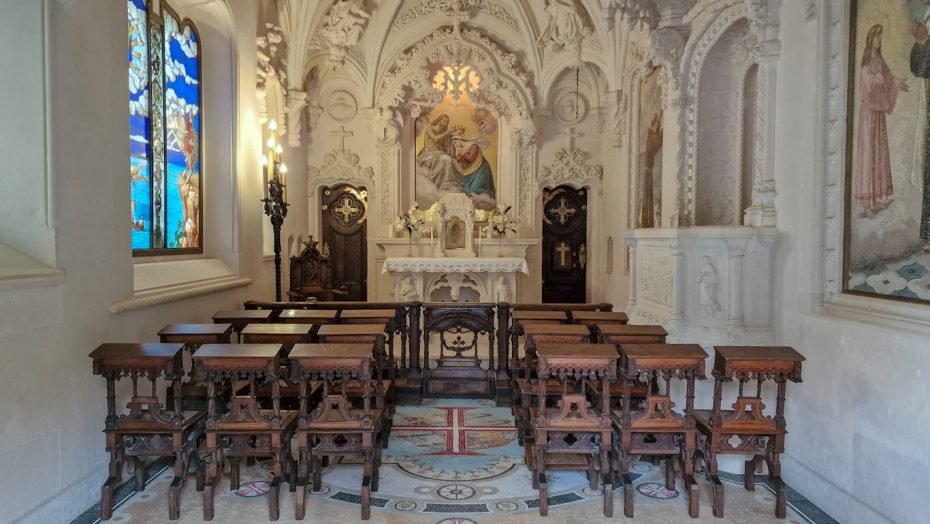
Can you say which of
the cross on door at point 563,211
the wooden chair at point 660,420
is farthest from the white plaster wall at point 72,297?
the cross on door at point 563,211

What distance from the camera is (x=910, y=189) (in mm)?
3654

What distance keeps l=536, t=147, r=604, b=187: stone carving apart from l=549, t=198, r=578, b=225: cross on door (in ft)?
2.31

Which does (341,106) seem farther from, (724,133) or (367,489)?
(367,489)

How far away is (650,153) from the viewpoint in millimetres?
8945

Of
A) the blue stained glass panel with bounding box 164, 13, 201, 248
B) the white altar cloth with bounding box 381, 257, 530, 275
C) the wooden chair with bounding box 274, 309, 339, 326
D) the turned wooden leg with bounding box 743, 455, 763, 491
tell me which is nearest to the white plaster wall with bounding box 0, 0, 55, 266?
the wooden chair with bounding box 274, 309, 339, 326

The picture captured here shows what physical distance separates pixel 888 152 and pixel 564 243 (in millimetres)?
9213

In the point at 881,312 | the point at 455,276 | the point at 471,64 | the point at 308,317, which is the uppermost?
the point at 471,64

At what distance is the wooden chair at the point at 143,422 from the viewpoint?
388 centimetres

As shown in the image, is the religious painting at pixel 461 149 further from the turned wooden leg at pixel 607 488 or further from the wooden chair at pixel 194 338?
the turned wooden leg at pixel 607 488

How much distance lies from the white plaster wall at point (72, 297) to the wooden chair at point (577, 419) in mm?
3248

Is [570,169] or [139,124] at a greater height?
[570,169]

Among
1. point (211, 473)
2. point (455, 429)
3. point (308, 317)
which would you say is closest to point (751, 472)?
point (455, 429)

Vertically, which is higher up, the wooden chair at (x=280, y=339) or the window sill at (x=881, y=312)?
the window sill at (x=881, y=312)

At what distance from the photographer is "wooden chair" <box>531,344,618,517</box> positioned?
395cm
